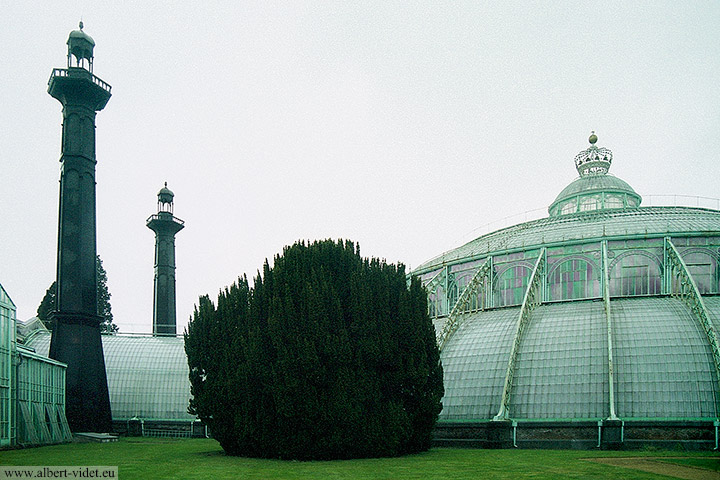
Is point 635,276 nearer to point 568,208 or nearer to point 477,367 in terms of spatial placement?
point 477,367

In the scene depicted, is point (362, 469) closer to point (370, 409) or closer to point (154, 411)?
point (370, 409)

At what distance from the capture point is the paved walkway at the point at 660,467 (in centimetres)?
2780

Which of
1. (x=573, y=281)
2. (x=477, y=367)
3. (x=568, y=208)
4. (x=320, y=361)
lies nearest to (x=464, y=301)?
(x=477, y=367)

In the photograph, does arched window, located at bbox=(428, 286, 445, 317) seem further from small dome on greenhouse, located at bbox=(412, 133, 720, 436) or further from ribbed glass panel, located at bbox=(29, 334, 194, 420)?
ribbed glass panel, located at bbox=(29, 334, 194, 420)

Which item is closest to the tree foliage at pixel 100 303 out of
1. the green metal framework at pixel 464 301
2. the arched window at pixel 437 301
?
the arched window at pixel 437 301

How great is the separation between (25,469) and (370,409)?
16.2m

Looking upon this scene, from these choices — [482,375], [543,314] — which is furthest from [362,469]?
[543,314]

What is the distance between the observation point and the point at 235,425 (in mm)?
37625

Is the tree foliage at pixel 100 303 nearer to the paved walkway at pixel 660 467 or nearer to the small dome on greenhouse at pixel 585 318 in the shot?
the small dome on greenhouse at pixel 585 318

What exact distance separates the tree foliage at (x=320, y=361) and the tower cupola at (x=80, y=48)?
3123 cm

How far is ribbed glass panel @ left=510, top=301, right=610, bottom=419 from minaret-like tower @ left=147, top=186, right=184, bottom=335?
4920 cm

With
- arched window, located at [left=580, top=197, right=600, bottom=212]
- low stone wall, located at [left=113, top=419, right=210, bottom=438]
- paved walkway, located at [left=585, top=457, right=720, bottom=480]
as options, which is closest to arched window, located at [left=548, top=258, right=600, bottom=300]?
arched window, located at [left=580, top=197, right=600, bottom=212]

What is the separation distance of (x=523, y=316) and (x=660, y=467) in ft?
57.1

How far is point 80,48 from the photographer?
6138 centimetres
